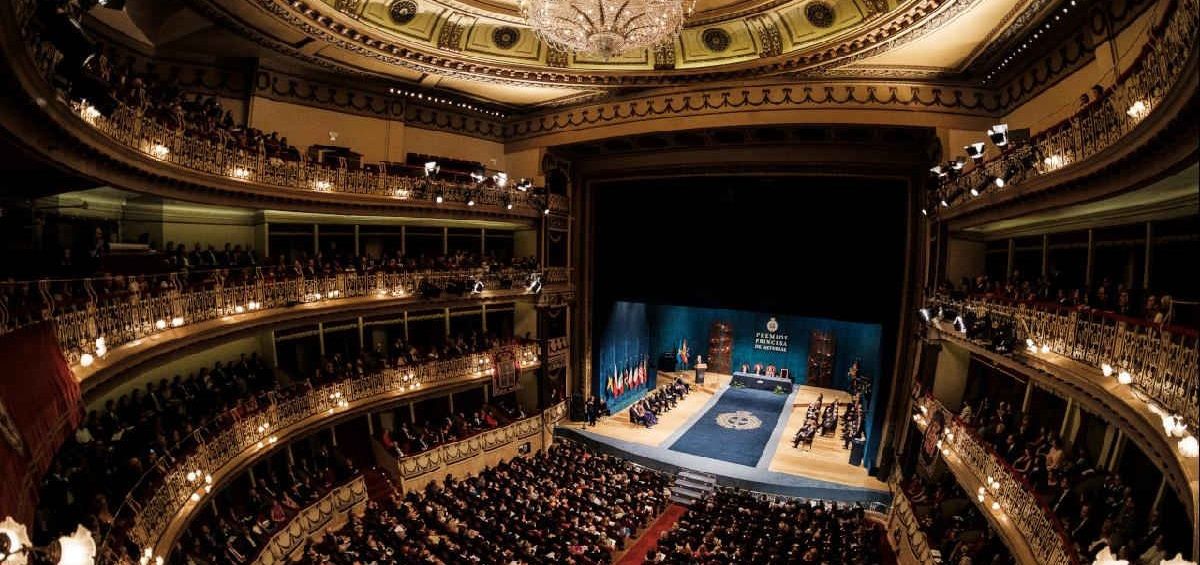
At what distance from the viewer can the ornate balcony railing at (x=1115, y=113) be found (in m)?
5.33

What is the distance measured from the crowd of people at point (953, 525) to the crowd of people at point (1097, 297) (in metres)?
4.05

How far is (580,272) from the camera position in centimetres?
2175

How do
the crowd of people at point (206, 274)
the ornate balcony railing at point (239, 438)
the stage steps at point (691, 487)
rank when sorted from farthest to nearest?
the stage steps at point (691, 487) < the ornate balcony railing at point (239, 438) < the crowd of people at point (206, 274)

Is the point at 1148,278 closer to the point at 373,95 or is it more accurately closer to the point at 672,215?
the point at 672,215

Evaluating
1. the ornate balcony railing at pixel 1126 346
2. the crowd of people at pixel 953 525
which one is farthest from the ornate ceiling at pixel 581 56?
the crowd of people at pixel 953 525

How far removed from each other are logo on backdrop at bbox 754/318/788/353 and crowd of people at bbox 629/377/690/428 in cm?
461

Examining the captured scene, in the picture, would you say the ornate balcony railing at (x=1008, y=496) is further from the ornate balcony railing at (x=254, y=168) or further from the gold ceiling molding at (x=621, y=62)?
the ornate balcony railing at (x=254, y=168)

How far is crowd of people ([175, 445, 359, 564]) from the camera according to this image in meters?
10.5

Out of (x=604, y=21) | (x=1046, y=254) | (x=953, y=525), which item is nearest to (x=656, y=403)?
(x=953, y=525)

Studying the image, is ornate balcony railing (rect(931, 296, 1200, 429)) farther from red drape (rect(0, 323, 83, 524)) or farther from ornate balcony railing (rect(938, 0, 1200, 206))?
red drape (rect(0, 323, 83, 524))

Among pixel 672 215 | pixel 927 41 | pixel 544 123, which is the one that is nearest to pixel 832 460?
pixel 672 215

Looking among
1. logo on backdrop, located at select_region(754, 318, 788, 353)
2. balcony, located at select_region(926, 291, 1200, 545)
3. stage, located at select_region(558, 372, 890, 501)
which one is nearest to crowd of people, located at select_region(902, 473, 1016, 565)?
stage, located at select_region(558, 372, 890, 501)

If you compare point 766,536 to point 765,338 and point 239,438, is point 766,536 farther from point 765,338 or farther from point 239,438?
point 765,338

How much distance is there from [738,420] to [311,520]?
15.6m
